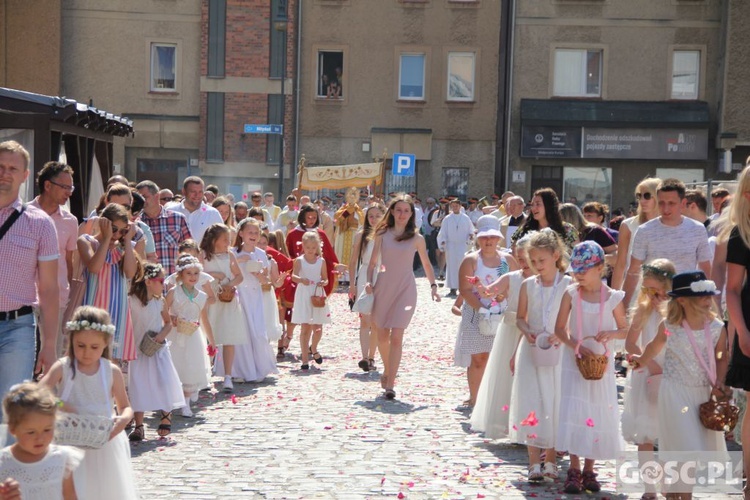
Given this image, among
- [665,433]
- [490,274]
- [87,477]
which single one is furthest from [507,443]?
[87,477]

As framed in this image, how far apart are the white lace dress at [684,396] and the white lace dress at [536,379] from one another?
120 cm

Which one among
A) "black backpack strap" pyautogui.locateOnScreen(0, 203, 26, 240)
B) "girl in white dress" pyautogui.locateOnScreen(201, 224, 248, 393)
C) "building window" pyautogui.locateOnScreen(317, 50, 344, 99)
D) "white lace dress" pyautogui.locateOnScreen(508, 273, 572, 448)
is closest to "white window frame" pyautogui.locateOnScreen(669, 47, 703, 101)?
"building window" pyautogui.locateOnScreen(317, 50, 344, 99)

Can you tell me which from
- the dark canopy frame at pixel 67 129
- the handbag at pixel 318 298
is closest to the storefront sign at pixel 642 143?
the dark canopy frame at pixel 67 129

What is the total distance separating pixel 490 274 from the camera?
10750mm

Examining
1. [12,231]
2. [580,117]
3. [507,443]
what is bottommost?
[507,443]

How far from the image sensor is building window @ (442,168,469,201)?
40469 millimetres

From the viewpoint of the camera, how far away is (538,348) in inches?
337

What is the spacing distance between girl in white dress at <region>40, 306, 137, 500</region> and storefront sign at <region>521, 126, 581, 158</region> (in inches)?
1334

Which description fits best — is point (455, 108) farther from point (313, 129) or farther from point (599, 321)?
point (599, 321)

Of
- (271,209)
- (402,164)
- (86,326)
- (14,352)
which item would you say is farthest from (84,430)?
(402,164)

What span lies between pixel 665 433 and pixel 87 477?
339cm

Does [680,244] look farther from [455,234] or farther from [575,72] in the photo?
[575,72]

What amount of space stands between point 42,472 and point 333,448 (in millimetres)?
4116

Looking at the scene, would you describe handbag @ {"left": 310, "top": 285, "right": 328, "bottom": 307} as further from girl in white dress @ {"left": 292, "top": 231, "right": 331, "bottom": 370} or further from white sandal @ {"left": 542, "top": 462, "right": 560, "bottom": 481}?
white sandal @ {"left": 542, "top": 462, "right": 560, "bottom": 481}
